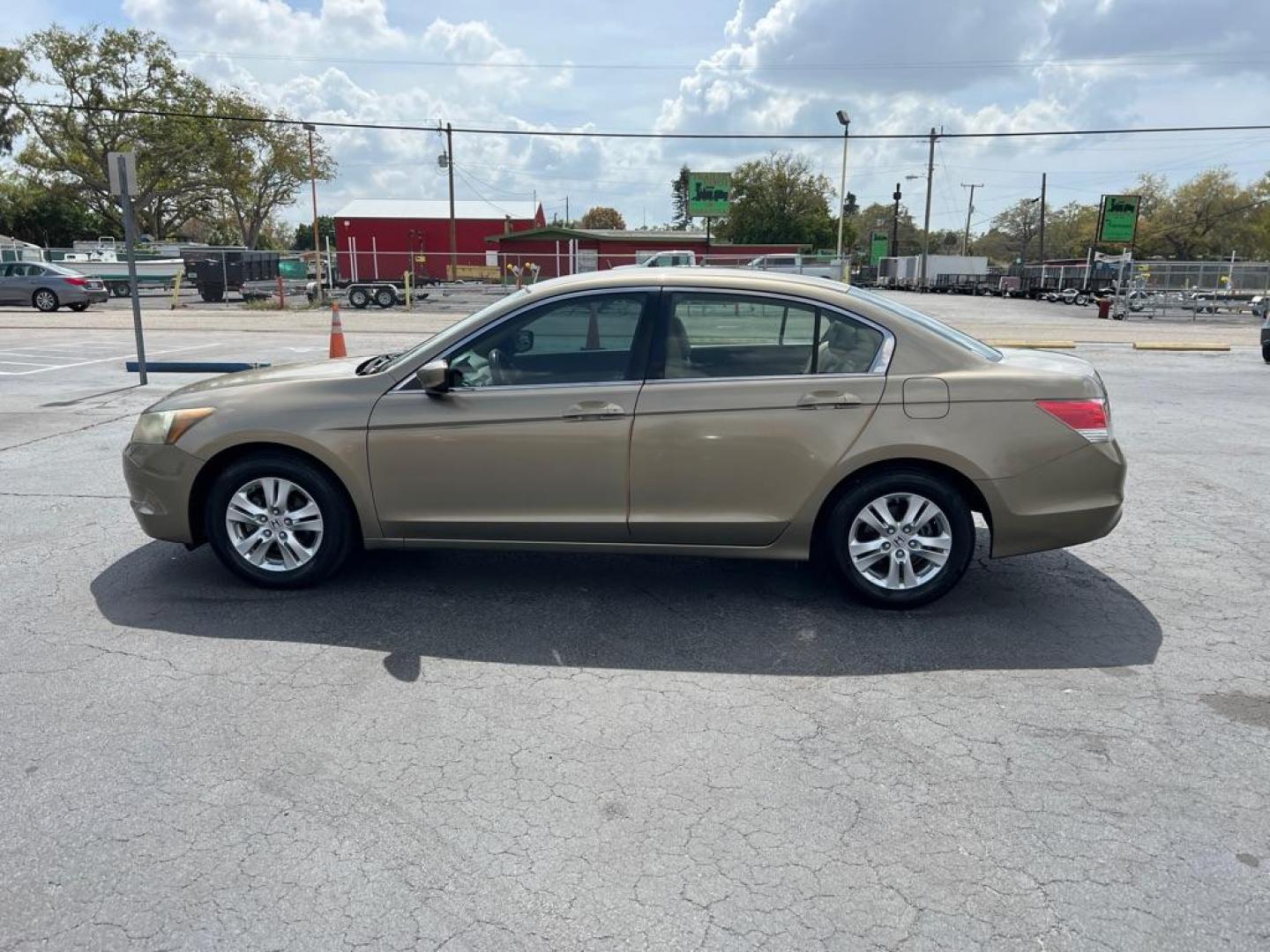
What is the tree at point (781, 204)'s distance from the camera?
83.6 metres

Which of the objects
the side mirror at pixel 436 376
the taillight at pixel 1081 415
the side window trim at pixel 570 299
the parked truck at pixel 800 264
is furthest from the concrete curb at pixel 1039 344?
the side mirror at pixel 436 376

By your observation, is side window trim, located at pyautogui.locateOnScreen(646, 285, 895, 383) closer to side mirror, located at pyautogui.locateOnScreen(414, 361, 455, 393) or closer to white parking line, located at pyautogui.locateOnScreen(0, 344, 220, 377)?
side mirror, located at pyautogui.locateOnScreen(414, 361, 455, 393)

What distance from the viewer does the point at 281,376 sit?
4914 millimetres

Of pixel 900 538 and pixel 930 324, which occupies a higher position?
pixel 930 324

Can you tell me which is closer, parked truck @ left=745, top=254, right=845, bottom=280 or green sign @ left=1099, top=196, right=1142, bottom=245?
parked truck @ left=745, top=254, right=845, bottom=280

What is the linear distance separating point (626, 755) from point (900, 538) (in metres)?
1.89

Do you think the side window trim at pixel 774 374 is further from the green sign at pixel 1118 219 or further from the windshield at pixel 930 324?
the green sign at pixel 1118 219

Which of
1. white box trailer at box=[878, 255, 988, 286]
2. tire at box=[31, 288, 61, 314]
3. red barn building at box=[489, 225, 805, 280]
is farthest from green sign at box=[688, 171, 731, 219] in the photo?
tire at box=[31, 288, 61, 314]

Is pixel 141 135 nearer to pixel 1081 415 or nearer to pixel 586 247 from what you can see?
pixel 586 247

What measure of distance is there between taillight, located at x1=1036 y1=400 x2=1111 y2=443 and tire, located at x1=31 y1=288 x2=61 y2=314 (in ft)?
103

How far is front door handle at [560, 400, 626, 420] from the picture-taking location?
4395 mm

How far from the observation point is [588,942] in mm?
2420

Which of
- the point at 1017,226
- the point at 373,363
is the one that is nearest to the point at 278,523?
the point at 373,363

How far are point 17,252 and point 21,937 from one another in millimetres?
54361
